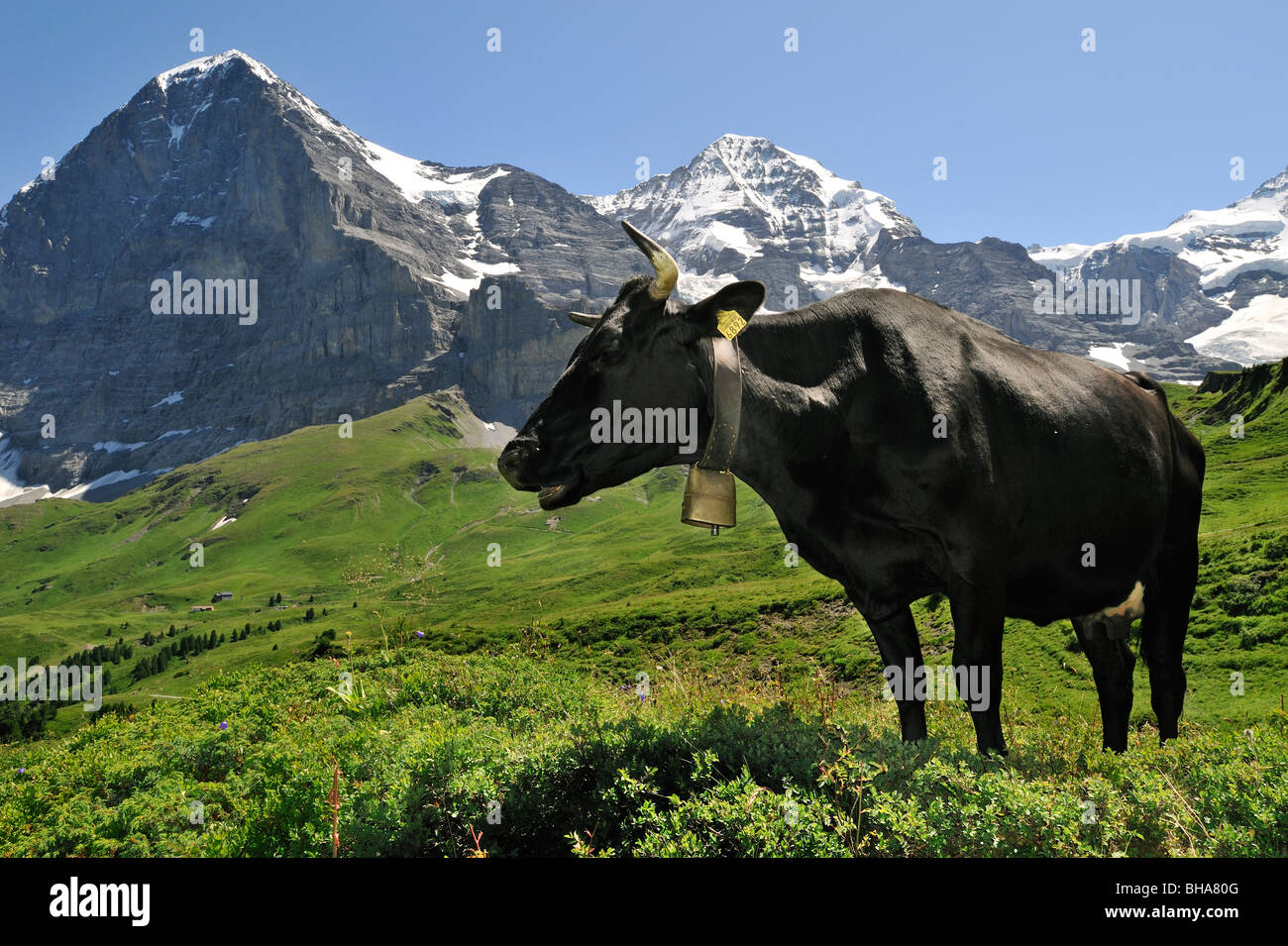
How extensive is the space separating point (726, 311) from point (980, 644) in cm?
258

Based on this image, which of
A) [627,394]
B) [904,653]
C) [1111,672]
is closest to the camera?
[627,394]

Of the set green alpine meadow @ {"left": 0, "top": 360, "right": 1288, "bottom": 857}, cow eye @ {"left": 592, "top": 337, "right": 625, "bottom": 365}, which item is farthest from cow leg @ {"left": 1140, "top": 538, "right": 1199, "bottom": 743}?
cow eye @ {"left": 592, "top": 337, "right": 625, "bottom": 365}

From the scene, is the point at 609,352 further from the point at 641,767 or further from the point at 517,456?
the point at 641,767

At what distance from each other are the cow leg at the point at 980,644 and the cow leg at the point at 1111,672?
7.12 feet

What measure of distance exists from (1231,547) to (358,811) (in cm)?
3269

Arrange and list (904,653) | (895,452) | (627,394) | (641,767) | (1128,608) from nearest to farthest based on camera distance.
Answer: (641,767) < (895,452) < (627,394) < (904,653) < (1128,608)

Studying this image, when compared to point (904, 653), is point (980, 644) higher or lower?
higher

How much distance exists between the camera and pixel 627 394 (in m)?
4.98

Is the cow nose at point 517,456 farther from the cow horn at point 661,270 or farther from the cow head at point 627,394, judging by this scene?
the cow horn at point 661,270

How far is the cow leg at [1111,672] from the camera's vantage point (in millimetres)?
6480

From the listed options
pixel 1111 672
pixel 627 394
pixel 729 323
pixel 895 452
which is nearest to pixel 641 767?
pixel 627 394

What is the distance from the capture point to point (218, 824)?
23.0 ft

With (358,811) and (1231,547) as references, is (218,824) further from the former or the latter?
(1231,547)
